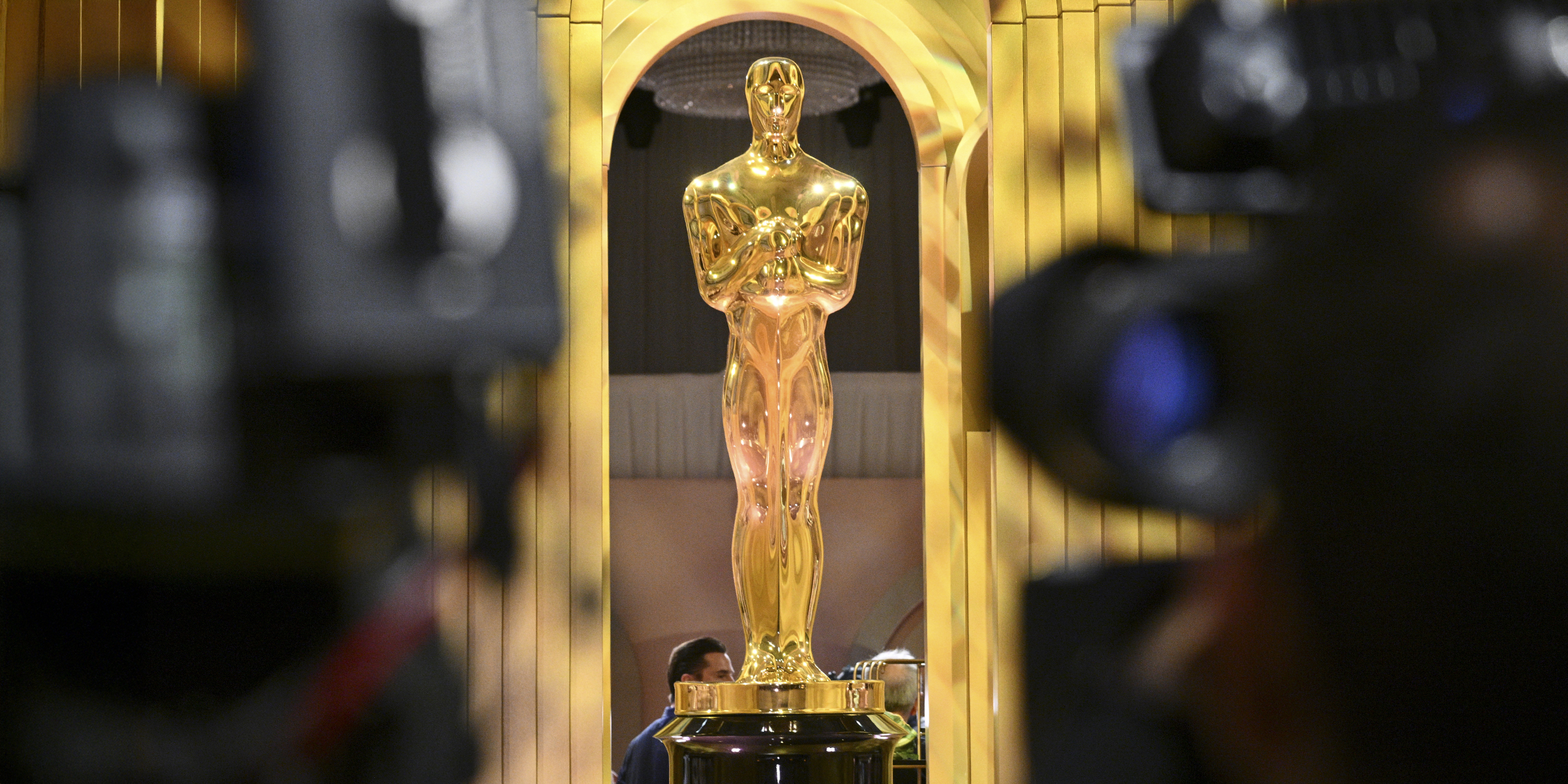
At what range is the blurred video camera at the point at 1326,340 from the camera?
9.10 feet

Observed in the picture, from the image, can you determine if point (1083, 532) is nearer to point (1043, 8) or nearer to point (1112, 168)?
point (1112, 168)

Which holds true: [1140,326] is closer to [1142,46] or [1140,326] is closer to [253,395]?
[1142,46]

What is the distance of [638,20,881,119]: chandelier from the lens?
6508 millimetres

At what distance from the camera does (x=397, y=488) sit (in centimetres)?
278

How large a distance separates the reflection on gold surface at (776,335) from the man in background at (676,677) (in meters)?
1.47

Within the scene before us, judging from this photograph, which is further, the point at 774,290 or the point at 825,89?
the point at 825,89

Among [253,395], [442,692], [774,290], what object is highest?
[774,290]

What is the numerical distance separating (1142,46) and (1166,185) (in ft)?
0.90

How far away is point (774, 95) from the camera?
3459mm

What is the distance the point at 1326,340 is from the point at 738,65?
174 inches

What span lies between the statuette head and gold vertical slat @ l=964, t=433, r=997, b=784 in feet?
2.76

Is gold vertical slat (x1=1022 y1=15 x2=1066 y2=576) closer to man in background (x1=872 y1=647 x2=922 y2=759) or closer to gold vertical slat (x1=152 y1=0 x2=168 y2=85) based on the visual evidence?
gold vertical slat (x1=152 y1=0 x2=168 y2=85)

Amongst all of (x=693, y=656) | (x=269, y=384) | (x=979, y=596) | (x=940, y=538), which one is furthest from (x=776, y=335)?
(x=693, y=656)

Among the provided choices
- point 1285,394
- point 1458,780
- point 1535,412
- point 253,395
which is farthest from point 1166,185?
point 253,395
